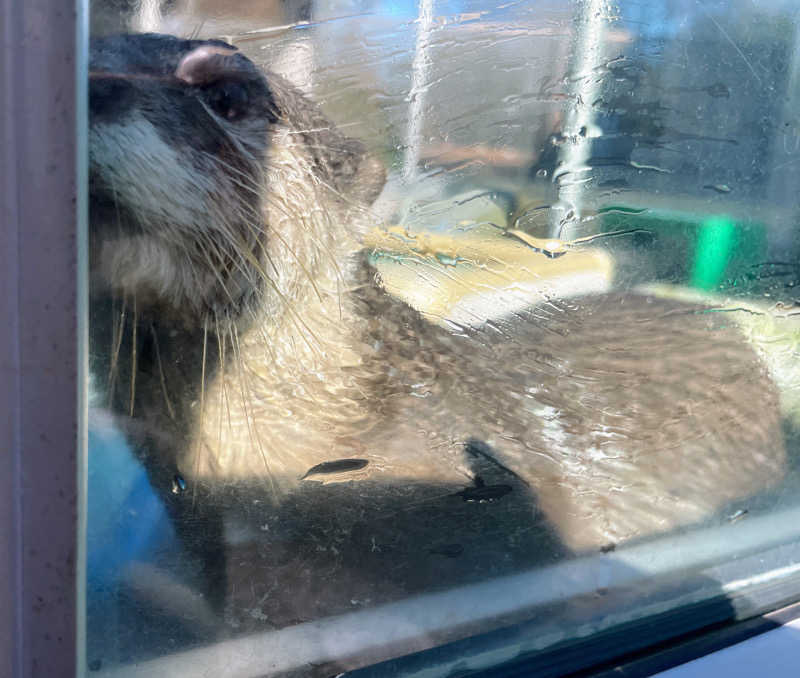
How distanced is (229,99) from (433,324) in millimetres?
521

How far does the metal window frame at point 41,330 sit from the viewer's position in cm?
53

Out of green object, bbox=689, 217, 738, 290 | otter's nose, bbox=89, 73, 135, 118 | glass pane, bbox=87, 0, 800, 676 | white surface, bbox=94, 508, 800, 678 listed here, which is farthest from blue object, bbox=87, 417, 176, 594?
green object, bbox=689, 217, 738, 290

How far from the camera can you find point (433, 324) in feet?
4.37

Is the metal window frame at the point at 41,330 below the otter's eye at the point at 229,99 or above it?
below

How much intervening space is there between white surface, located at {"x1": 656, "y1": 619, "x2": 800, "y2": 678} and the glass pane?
3.3 inches

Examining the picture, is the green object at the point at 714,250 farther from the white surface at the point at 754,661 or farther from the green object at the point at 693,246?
the white surface at the point at 754,661

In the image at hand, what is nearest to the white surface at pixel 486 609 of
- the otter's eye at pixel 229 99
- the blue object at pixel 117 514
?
the blue object at pixel 117 514

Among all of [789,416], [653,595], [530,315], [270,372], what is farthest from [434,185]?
[789,416]

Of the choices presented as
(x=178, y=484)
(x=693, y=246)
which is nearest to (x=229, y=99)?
(x=178, y=484)

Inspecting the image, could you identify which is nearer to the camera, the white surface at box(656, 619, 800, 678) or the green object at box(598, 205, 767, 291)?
the white surface at box(656, 619, 800, 678)

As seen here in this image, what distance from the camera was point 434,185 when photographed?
41.4 inches

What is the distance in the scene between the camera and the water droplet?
2.98 feet

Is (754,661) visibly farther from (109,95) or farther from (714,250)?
(109,95)

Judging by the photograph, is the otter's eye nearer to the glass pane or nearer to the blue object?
the glass pane
